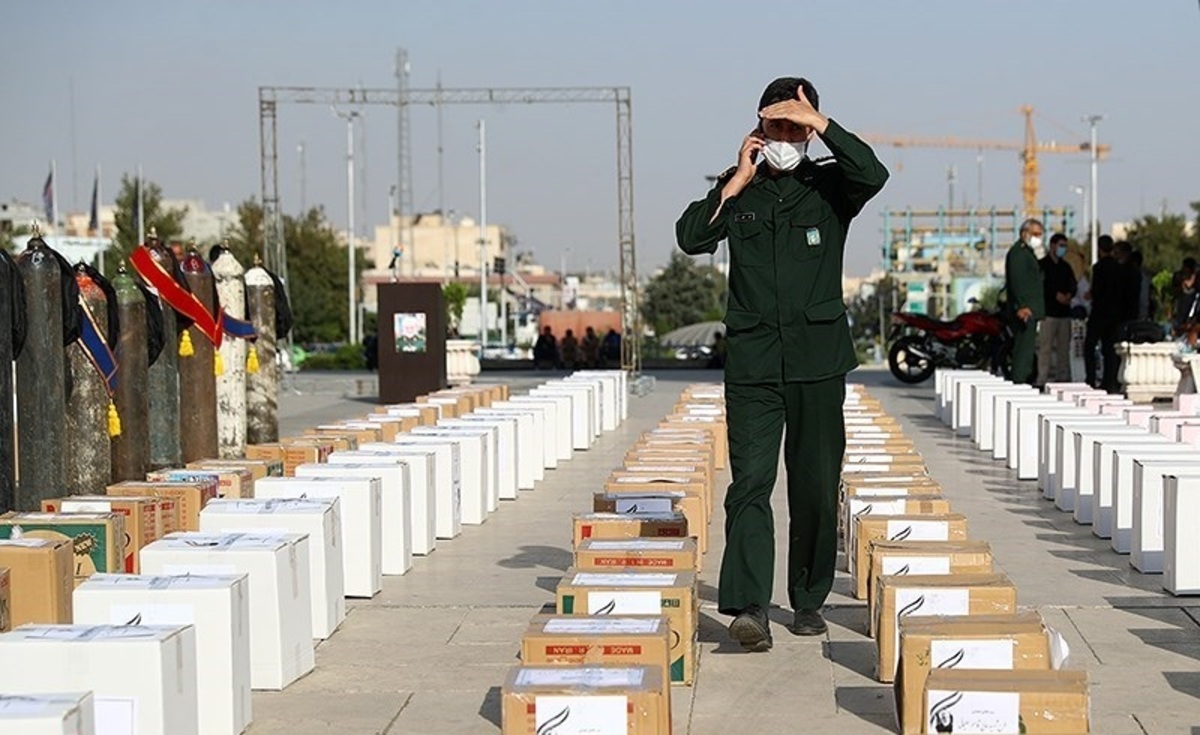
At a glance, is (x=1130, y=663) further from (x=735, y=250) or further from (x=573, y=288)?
(x=573, y=288)

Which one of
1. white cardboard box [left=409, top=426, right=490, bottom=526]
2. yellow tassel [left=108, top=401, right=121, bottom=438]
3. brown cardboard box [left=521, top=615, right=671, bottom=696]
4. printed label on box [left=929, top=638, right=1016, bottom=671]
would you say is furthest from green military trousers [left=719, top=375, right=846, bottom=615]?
yellow tassel [left=108, top=401, right=121, bottom=438]

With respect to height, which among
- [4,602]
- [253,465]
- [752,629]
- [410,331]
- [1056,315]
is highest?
[1056,315]

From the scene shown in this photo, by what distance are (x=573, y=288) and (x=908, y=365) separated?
124m

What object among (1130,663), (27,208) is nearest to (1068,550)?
(1130,663)

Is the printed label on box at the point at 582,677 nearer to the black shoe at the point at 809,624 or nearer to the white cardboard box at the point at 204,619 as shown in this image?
the white cardboard box at the point at 204,619

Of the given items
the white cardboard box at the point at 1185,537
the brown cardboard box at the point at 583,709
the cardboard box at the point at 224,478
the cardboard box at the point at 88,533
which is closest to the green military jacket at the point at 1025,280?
the white cardboard box at the point at 1185,537

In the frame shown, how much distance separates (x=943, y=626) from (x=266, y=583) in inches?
103

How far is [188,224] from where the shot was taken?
A: 138 m

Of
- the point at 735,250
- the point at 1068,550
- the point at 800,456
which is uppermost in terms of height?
the point at 735,250

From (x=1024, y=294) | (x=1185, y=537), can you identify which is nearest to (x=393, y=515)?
(x=1185, y=537)

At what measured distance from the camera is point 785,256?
25.5 ft

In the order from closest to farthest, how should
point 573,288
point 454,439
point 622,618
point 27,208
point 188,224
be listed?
point 622,618
point 454,439
point 27,208
point 188,224
point 573,288

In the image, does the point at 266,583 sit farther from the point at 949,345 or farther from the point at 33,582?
the point at 949,345

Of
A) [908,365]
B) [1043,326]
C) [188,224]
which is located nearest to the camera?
[1043,326]
